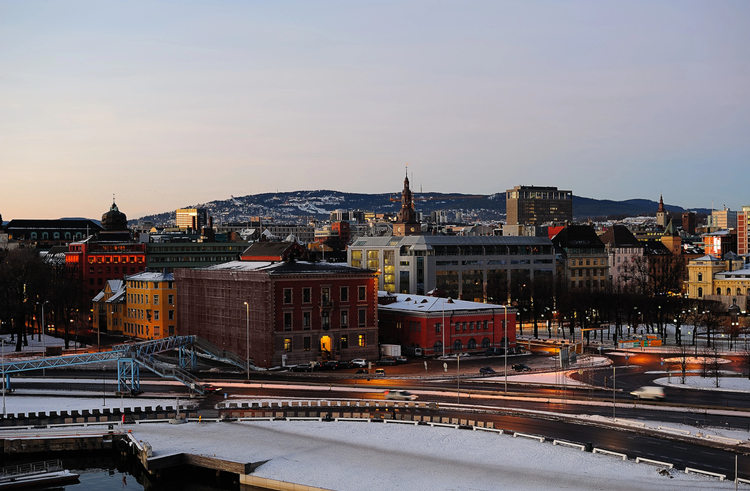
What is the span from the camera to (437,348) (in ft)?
382

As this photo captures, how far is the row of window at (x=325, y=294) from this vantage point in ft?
347

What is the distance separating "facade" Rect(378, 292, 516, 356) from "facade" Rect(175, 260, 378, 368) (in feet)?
23.8

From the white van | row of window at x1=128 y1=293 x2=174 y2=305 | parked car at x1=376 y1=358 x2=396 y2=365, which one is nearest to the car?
the white van

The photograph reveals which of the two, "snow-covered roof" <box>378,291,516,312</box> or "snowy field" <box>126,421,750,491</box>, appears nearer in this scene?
"snowy field" <box>126,421,750,491</box>

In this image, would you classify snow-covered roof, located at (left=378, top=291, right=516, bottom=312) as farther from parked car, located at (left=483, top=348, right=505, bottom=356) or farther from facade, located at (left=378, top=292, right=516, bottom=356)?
parked car, located at (left=483, top=348, right=505, bottom=356)

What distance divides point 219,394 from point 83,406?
42.6ft

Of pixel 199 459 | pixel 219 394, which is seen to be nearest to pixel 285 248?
Result: pixel 219 394

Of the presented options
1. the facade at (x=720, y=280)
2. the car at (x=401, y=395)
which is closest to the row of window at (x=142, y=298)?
the car at (x=401, y=395)

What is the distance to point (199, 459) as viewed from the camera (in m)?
60.0

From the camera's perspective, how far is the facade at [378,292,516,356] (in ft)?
381

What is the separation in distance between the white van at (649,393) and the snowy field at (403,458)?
22.9 m

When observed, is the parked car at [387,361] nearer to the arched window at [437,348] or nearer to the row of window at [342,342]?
the row of window at [342,342]

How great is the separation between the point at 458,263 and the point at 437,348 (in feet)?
209

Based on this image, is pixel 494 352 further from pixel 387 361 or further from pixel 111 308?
pixel 111 308
